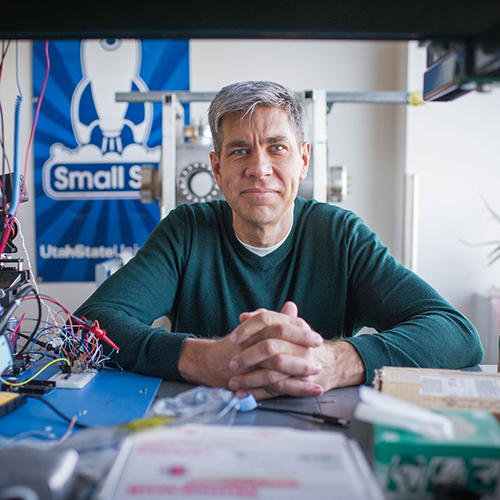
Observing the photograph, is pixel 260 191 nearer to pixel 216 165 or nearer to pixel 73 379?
pixel 216 165

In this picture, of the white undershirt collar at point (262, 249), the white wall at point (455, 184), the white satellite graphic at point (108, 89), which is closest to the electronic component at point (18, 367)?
the white undershirt collar at point (262, 249)

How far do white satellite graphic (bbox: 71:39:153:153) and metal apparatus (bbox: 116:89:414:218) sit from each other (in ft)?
3.60

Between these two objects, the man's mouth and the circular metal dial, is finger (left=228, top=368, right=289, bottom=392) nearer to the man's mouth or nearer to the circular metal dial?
the man's mouth

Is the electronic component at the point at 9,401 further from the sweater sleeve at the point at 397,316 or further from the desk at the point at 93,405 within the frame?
the sweater sleeve at the point at 397,316

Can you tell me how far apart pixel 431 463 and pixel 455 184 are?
2704mm

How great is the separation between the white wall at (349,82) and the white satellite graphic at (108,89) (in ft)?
1.13

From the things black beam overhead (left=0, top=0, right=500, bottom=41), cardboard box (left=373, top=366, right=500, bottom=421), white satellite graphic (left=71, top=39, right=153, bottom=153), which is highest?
white satellite graphic (left=71, top=39, right=153, bottom=153)

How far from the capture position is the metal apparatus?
184 cm

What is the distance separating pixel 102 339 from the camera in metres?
0.98

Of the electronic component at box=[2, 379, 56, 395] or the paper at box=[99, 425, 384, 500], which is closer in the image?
the paper at box=[99, 425, 384, 500]

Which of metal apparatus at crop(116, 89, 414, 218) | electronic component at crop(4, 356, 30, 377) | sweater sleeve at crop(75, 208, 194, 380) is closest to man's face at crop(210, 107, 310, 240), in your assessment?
sweater sleeve at crop(75, 208, 194, 380)

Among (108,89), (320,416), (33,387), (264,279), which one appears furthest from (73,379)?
(108,89)

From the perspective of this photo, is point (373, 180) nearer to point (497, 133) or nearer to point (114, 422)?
point (497, 133)

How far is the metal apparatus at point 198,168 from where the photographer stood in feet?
6.05
